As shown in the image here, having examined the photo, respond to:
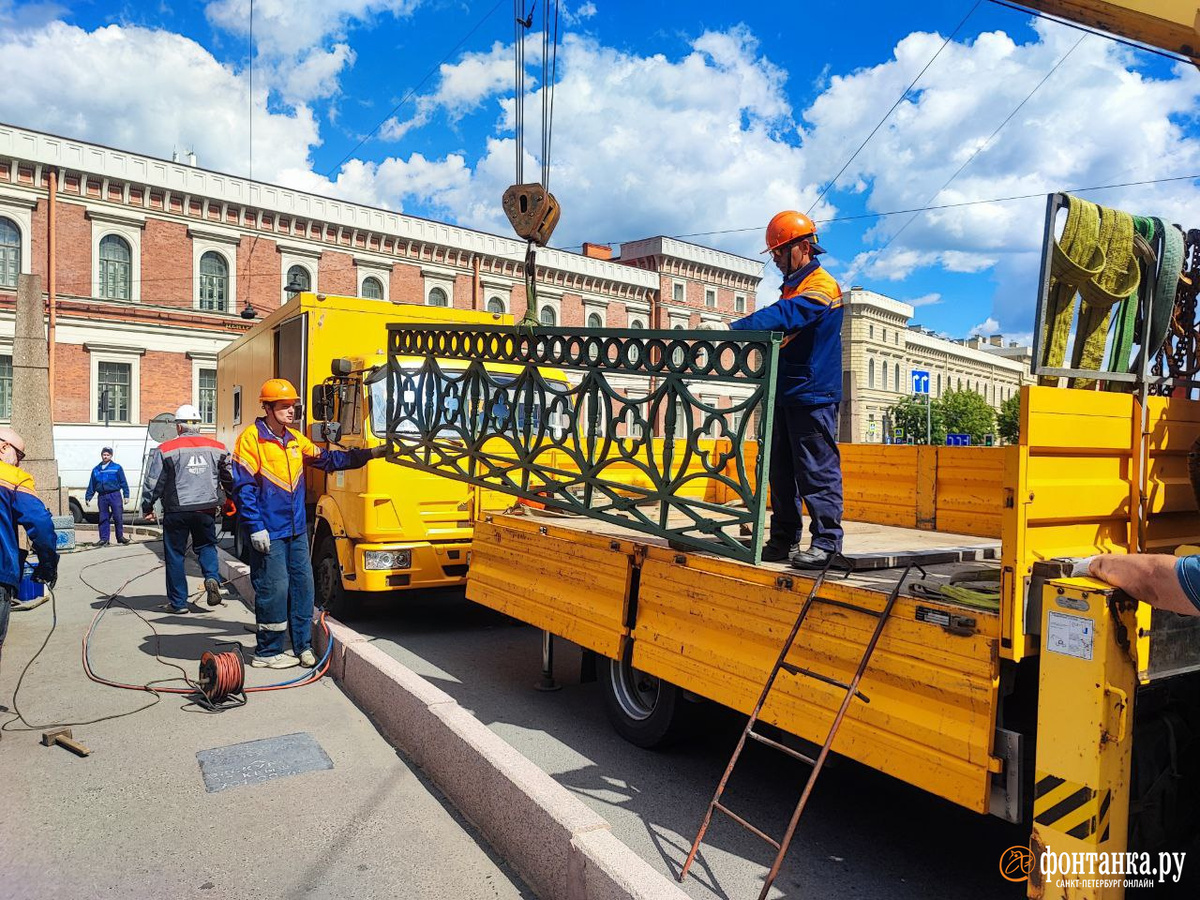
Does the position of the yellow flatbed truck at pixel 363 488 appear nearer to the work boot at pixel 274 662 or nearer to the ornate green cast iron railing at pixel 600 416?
the ornate green cast iron railing at pixel 600 416

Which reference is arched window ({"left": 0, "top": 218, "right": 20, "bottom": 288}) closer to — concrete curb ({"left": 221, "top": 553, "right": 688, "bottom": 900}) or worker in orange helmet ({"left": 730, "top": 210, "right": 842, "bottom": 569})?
concrete curb ({"left": 221, "top": 553, "right": 688, "bottom": 900})

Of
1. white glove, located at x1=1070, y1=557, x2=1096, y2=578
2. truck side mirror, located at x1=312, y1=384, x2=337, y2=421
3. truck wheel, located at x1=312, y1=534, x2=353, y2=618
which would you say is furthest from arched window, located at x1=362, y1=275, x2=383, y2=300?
white glove, located at x1=1070, y1=557, x2=1096, y2=578

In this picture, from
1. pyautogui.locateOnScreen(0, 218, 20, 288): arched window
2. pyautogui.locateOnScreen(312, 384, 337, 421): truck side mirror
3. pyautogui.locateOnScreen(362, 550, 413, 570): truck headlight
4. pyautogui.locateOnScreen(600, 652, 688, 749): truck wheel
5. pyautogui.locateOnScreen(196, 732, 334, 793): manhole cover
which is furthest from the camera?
pyautogui.locateOnScreen(0, 218, 20, 288): arched window

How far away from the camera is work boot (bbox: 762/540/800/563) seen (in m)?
4.43

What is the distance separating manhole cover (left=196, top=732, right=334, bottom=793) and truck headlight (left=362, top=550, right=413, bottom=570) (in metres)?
2.24

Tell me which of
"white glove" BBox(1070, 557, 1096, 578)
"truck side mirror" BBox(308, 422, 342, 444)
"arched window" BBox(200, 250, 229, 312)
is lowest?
"white glove" BBox(1070, 557, 1096, 578)

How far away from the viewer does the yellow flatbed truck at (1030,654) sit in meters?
2.55

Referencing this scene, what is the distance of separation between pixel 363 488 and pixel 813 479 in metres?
4.54

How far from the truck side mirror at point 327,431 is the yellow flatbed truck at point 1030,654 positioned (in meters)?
4.19

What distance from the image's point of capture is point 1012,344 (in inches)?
4493

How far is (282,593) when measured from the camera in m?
6.64

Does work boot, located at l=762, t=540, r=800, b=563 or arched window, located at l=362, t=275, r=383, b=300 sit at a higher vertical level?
arched window, located at l=362, t=275, r=383, b=300

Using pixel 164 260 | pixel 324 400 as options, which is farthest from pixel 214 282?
pixel 324 400

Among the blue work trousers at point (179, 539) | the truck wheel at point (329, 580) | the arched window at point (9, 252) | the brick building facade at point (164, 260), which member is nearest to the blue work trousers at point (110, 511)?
the blue work trousers at point (179, 539)
